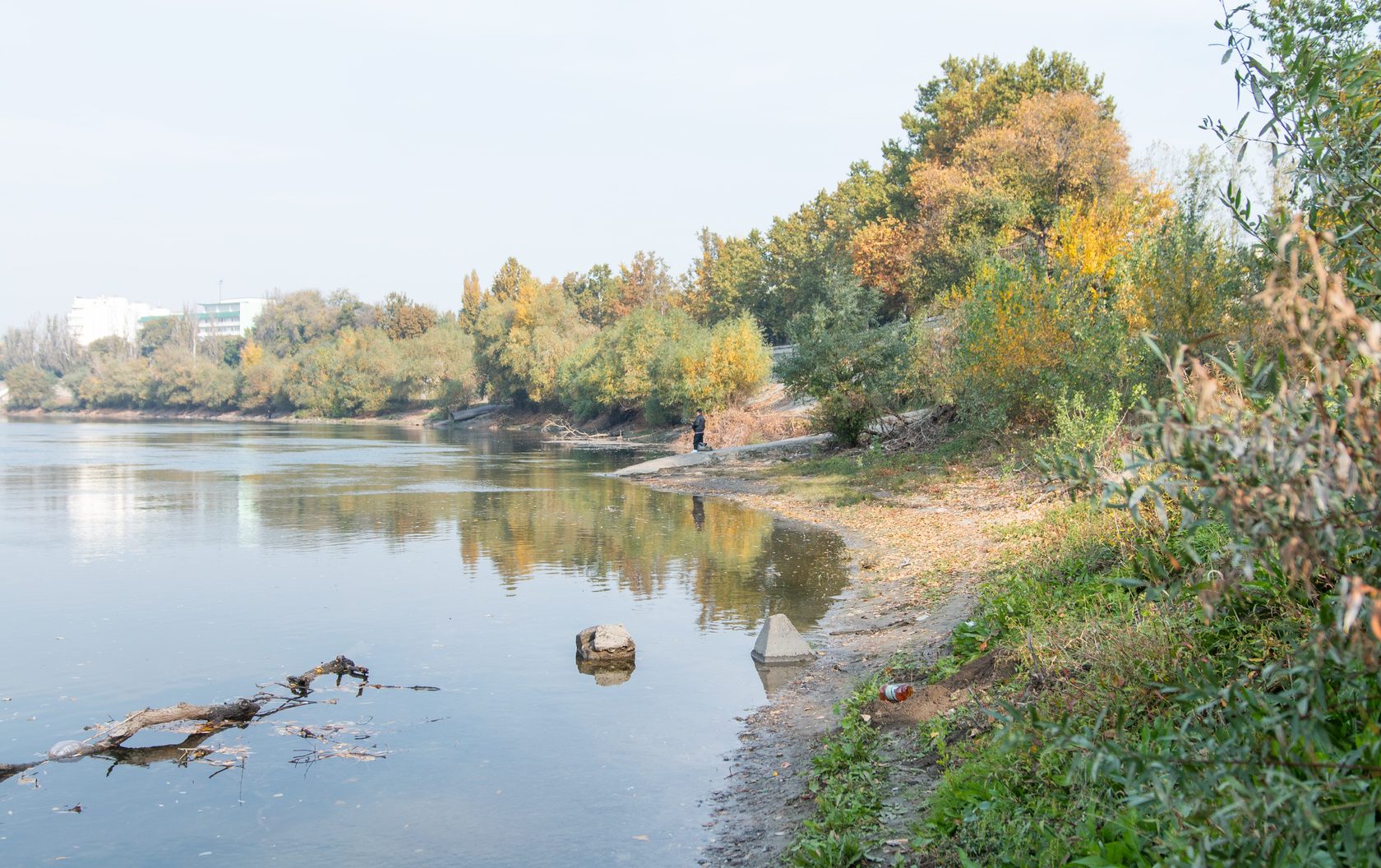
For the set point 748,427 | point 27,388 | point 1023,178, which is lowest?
point 748,427

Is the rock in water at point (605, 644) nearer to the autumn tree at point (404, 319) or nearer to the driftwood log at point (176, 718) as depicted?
the driftwood log at point (176, 718)

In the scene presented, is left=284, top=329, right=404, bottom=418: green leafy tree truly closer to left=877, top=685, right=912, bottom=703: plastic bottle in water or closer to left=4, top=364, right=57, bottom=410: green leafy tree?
left=4, top=364, right=57, bottom=410: green leafy tree

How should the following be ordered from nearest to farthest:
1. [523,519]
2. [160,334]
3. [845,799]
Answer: [845,799] → [523,519] → [160,334]

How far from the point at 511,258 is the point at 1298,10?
305 feet

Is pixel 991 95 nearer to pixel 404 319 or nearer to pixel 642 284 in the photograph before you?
pixel 642 284

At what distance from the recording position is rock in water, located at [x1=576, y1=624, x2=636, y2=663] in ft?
37.6

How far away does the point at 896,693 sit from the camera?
8578 millimetres

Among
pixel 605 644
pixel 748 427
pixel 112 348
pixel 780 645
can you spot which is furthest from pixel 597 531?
pixel 112 348

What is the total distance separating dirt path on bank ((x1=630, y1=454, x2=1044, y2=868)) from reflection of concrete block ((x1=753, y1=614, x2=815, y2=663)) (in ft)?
0.78

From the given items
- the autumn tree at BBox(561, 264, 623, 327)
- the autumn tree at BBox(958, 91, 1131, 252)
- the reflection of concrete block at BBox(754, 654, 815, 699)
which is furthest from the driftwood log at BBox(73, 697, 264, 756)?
the autumn tree at BBox(561, 264, 623, 327)

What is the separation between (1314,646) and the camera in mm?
2916

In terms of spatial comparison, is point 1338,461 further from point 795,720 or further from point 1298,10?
point 795,720

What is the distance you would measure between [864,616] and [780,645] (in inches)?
80.5

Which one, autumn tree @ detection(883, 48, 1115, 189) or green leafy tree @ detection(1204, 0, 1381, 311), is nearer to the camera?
green leafy tree @ detection(1204, 0, 1381, 311)
